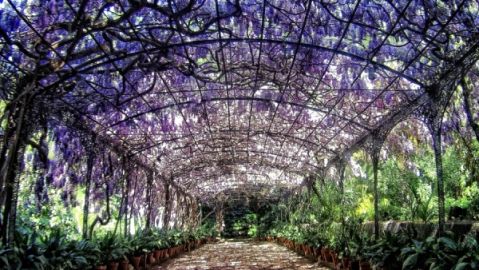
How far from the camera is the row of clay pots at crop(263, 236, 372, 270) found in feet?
24.8

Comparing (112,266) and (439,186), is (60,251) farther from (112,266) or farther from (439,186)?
(439,186)

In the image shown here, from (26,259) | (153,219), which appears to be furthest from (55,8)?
(153,219)

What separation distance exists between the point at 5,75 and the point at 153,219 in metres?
10.9

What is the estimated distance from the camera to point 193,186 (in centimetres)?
1953

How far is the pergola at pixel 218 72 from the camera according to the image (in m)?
5.30

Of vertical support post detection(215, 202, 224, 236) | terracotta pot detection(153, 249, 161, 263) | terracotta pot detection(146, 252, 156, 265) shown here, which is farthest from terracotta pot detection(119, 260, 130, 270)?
vertical support post detection(215, 202, 224, 236)

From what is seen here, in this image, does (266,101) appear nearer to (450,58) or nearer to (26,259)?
(450,58)

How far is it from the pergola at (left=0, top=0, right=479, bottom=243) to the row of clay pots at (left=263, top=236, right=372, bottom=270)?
1970 mm

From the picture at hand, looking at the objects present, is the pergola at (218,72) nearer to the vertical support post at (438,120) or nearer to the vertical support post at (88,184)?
the vertical support post at (438,120)

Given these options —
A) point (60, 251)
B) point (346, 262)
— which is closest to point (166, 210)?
point (346, 262)

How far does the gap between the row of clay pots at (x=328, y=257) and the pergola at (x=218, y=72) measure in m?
1.97

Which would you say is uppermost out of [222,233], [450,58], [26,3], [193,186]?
[26,3]

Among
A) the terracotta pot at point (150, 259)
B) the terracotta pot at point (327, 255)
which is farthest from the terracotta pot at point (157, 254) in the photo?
the terracotta pot at point (327, 255)

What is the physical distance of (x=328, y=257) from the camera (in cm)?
981
